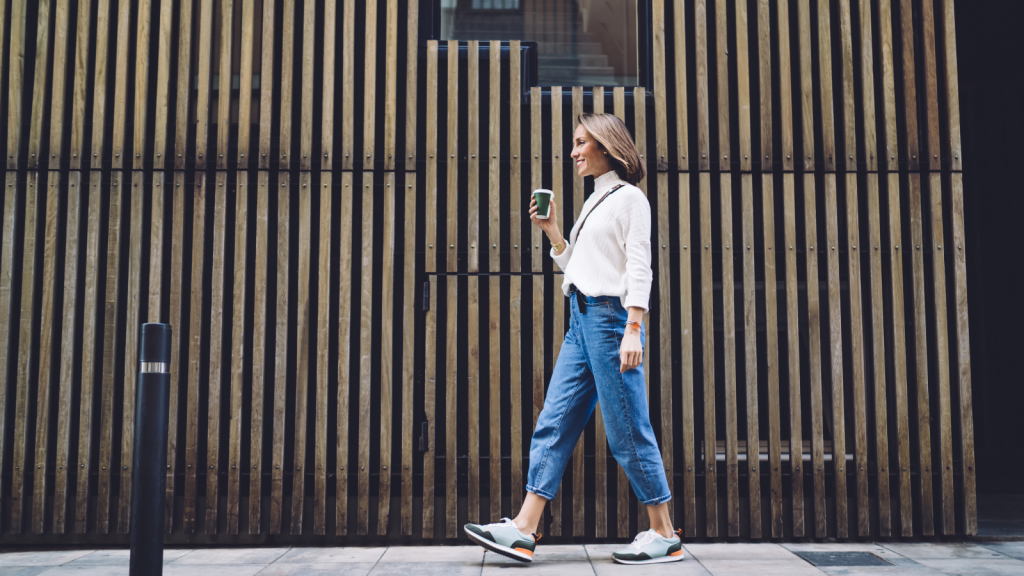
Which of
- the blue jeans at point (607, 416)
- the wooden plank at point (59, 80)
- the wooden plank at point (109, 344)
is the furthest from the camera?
the wooden plank at point (59, 80)

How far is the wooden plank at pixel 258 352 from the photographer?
362 centimetres

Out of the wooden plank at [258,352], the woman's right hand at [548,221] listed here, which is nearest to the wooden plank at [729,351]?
the woman's right hand at [548,221]

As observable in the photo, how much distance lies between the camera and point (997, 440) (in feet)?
17.0

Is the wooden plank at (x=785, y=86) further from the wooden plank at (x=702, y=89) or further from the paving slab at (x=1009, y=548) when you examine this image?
the paving slab at (x=1009, y=548)

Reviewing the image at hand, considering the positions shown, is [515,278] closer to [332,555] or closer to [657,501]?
[657,501]

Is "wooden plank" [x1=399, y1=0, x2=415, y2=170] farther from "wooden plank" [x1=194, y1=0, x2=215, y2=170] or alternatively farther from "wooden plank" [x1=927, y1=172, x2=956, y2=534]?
"wooden plank" [x1=927, y1=172, x2=956, y2=534]

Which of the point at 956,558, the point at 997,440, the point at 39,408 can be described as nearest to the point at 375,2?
the point at 39,408

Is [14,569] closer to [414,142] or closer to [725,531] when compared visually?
[414,142]

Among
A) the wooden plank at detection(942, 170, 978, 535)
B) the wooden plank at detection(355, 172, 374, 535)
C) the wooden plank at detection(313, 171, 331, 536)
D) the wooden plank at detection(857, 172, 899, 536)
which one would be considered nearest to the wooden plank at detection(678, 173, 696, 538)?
the wooden plank at detection(857, 172, 899, 536)

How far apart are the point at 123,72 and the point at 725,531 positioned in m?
4.20

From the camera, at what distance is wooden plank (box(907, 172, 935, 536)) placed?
3645 millimetres

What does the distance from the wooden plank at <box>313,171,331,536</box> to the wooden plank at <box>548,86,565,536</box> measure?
1236mm

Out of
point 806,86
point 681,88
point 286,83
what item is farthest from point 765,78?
point 286,83

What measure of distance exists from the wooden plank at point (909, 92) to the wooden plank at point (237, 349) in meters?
3.71
